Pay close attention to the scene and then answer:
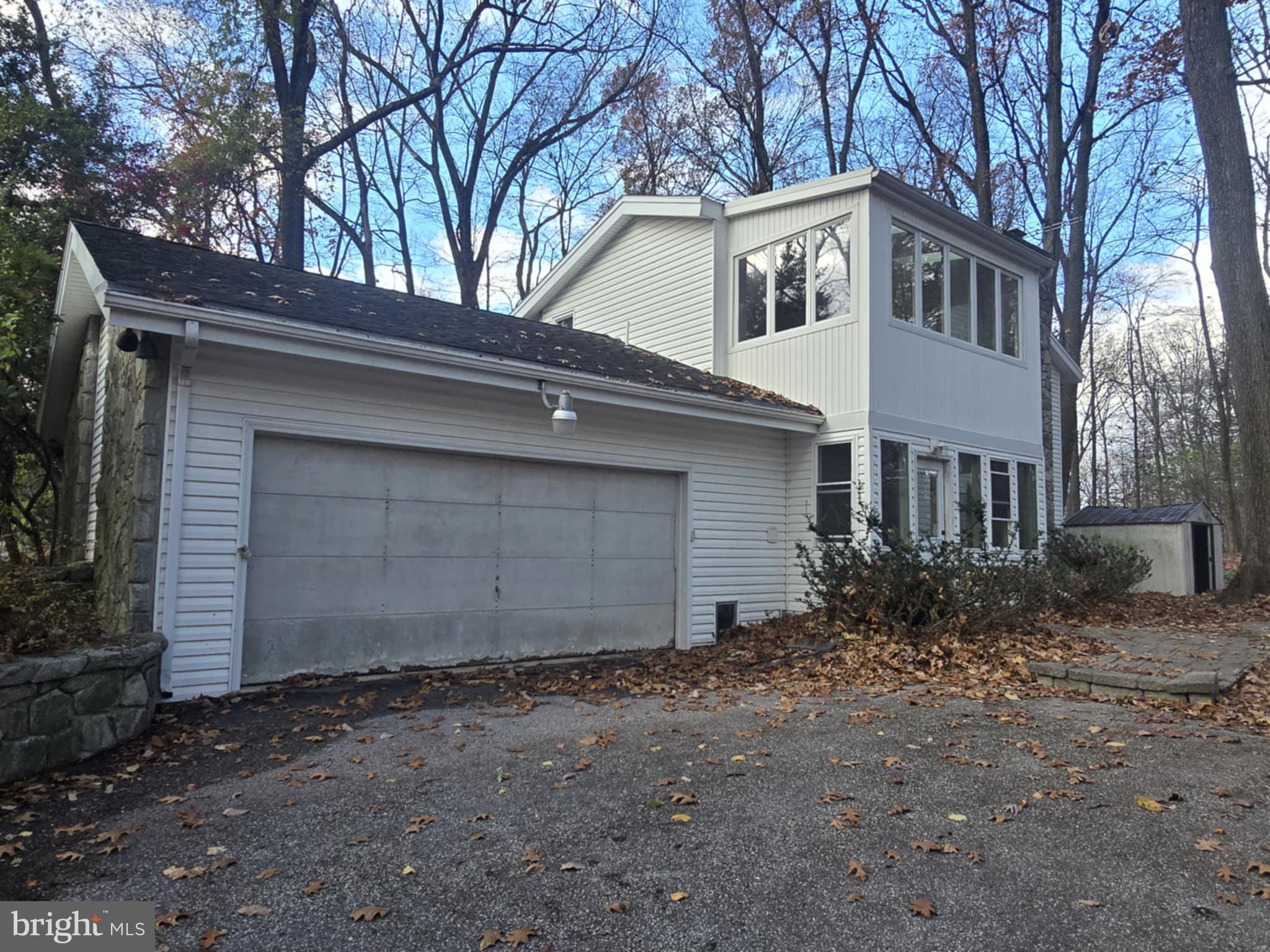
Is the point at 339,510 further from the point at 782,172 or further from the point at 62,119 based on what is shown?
the point at 782,172

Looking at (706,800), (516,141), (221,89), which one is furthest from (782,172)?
(706,800)

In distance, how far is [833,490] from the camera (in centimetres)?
959

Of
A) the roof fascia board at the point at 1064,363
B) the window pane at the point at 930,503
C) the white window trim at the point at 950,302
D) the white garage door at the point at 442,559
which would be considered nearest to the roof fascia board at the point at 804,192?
the white window trim at the point at 950,302

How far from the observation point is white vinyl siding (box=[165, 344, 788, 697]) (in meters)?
5.87

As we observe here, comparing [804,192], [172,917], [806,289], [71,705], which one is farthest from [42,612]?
[804,192]

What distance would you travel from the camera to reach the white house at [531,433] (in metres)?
5.92

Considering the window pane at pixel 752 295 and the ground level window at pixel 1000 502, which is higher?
the window pane at pixel 752 295

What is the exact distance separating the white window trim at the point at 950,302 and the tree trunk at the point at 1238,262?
8.20ft

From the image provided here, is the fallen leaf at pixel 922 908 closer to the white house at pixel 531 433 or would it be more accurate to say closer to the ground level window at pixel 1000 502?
the white house at pixel 531 433

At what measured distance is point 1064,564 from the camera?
34.4 ft

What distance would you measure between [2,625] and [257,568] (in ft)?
5.95

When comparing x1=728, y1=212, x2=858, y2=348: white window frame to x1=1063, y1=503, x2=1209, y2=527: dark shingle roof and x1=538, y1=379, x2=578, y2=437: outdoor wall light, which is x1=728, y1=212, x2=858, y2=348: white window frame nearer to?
x1=538, y1=379, x2=578, y2=437: outdoor wall light

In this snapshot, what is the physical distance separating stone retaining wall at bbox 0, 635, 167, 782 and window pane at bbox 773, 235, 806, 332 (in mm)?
8255

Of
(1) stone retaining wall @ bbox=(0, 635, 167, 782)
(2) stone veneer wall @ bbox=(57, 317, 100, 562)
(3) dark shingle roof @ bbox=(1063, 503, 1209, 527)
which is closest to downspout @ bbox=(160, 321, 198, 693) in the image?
(1) stone retaining wall @ bbox=(0, 635, 167, 782)
